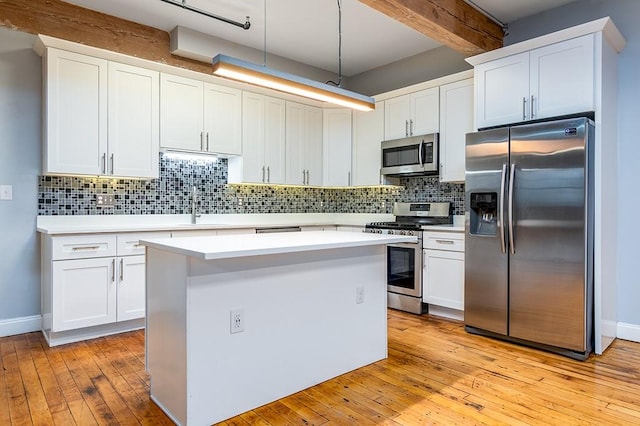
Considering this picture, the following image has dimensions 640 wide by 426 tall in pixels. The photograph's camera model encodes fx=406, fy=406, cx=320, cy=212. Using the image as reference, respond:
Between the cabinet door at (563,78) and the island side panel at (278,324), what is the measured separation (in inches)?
68.8

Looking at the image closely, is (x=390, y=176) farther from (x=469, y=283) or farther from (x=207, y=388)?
(x=207, y=388)

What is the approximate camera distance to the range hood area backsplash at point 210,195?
3.66 meters

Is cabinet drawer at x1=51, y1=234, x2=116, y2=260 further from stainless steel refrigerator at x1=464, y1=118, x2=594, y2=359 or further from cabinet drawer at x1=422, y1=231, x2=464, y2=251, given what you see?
stainless steel refrigerator at x1=464, y1=118, x2=594, y2=359

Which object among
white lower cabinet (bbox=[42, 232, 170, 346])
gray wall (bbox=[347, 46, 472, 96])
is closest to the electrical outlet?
white lower cabinet (bbox=[42, 232, 170, 346])

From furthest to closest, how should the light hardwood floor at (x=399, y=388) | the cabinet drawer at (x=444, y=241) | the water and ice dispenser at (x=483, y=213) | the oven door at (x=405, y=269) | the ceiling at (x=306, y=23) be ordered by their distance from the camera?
the oven door at (x=405, y=269)
the cabinet drawer at (x=444, y=241)
the ceiling at (x=306, y=23)
the water and ice dispenser at (x=483, y=213)
the light hardwood floor at (x=399, y=388)

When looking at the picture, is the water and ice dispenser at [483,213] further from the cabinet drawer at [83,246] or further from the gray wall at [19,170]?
the gray wall at [19,170]

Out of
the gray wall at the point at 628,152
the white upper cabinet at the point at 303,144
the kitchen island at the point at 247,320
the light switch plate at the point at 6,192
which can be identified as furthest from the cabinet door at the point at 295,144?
the gray wall at the point at 628,152

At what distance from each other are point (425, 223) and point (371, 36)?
207cm

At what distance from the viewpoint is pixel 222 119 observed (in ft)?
14.2

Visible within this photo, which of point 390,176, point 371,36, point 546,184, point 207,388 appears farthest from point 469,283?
point 371,36

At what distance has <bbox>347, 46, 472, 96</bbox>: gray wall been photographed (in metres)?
4.46

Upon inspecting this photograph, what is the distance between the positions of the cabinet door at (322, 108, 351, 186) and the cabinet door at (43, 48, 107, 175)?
259 cm

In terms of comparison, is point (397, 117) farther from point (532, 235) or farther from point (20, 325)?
point (20, 325)

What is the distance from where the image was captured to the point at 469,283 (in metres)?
3.47
